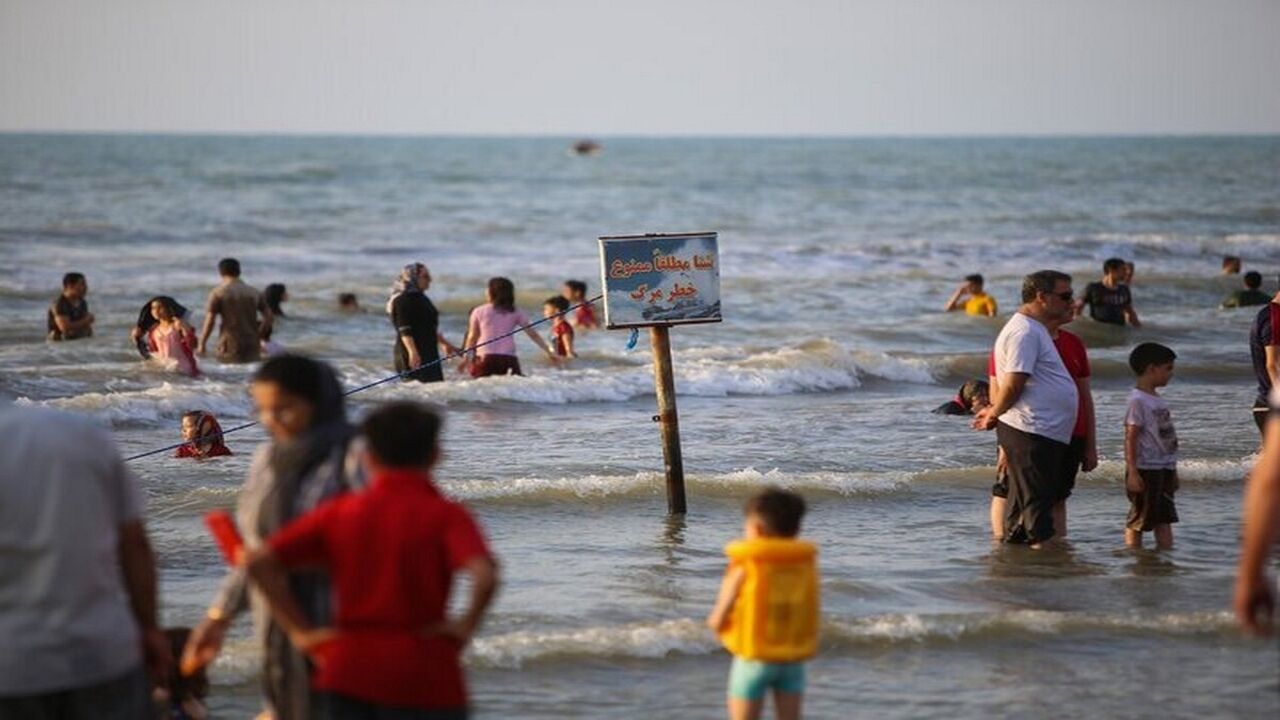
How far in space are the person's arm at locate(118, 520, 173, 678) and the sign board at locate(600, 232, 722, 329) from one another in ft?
16.5

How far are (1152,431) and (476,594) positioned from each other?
5686mm

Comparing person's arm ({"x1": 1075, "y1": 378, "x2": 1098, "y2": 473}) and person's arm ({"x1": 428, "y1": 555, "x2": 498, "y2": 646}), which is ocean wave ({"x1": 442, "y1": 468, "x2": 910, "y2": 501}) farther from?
person's arm ({"x1": 428, "y1": 555, "x2": 498, "y2": 646})

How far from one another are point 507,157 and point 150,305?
104 metres

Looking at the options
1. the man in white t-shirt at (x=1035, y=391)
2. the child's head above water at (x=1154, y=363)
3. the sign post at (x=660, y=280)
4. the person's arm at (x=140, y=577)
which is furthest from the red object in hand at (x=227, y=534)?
the child's head above water at (x=1154, y=363)

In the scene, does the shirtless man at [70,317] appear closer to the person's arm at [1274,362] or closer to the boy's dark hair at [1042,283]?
the boy's dark hair at [1042,283]

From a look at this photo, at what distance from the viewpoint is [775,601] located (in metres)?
5.48

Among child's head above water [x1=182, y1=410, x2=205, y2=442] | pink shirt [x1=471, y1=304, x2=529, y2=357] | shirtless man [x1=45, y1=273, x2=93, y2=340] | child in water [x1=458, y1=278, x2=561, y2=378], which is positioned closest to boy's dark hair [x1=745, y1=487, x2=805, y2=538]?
child's head above water [x1=182, y1=410, x2=205, y2=442]

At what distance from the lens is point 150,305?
16.6 meters

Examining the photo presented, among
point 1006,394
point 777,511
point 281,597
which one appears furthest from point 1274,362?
point 281,597

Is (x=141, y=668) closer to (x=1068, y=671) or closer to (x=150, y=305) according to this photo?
(x=1068, y=671)

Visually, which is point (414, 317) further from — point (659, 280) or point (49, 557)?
point (49, 557)

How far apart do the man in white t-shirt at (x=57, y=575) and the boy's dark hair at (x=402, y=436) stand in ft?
2.25

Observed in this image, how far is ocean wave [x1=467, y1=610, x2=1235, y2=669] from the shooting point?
25.7 ft

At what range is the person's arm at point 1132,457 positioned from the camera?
30.5 ft
